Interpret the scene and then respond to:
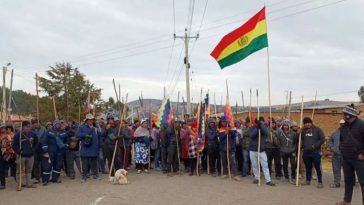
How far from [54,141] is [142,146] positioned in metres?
3.43

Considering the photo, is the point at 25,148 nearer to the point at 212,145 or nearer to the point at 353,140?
the point at 212,145

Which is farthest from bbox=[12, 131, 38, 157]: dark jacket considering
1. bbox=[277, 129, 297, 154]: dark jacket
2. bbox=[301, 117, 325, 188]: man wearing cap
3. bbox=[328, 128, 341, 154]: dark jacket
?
bbox=[328, 128, 341, 154]: dark jacket

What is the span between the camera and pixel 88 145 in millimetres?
13180

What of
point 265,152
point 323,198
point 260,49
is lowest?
point 323,198

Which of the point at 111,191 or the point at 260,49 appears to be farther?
the point at 260,49

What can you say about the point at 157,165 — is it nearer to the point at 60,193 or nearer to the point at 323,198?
the point at 60,193

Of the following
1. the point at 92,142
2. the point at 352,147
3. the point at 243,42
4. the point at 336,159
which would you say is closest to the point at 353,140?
the point at 352,147

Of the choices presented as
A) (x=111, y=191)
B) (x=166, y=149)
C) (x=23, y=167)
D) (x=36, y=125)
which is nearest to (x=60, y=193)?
(x=111, y=191)

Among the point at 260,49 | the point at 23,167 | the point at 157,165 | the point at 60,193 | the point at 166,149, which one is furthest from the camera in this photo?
the point at 157,165

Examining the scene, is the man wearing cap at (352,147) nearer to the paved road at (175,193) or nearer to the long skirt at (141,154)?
the paved road at (175,193)

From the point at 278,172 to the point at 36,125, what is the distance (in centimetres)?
753

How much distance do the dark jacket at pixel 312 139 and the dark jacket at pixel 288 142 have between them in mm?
610

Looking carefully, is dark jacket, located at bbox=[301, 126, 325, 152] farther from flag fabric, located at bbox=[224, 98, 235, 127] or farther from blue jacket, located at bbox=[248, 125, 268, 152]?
flag fabric, located at bbox=[224, 98, 235, 127]

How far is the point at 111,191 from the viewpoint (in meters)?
10.8
